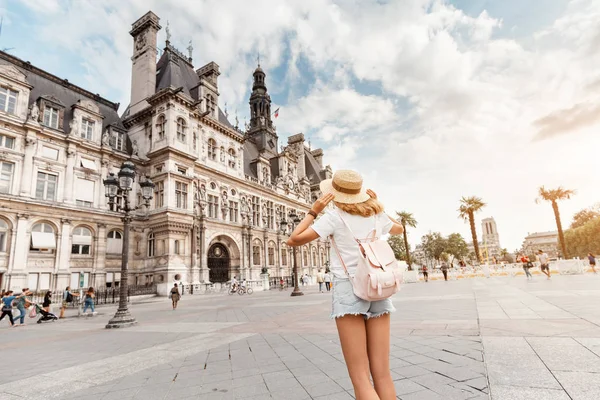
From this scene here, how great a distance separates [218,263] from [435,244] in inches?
2535

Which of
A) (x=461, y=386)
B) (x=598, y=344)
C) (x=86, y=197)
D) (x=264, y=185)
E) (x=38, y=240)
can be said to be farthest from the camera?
(x=264, y=185)

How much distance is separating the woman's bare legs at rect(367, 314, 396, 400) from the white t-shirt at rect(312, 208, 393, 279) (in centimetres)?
40

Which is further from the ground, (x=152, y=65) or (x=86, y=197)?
(x=152, y=65)

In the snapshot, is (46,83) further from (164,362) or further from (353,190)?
(353,190)

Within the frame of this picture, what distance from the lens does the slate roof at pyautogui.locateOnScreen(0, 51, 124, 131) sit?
75.8 ft

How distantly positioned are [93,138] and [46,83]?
554cm

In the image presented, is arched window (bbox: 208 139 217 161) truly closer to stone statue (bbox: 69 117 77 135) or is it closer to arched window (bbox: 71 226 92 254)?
stone statue (bbox: 69 117 77 135)

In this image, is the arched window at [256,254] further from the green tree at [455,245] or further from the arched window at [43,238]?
the green tree at [455,245]

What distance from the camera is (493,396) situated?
2.89 m

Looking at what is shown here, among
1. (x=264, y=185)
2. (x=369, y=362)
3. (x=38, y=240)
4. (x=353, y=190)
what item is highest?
(x=264, y=185)

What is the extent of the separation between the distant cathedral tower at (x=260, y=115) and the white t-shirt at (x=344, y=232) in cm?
4471

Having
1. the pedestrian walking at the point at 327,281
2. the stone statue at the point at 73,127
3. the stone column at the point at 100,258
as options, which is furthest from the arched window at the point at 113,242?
the pedestrian walking at the point at 327,281

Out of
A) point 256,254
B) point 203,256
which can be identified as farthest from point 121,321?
point 256,254

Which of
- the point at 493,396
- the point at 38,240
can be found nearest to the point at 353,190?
the point at 493,396
